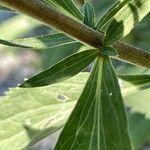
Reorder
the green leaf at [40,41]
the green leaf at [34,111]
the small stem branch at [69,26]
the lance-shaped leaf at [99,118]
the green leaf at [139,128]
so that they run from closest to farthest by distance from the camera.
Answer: the small stem branch at [69,26], the green leaf at [40,41], the lance-shaped leaf at [99,118], the green leaf at [34,111], the green leaf at [139,128]

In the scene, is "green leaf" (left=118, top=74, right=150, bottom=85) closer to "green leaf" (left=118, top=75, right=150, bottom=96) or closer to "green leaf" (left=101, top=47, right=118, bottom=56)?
"green leaf" (left=118, top=75, right=150, bottom=96)

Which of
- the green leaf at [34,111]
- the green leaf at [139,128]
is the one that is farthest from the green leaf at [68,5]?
the green leaf at [139,128]

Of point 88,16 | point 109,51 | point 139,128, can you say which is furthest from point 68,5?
point 139,128

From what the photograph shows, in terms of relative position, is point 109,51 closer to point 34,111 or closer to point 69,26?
point 69,26

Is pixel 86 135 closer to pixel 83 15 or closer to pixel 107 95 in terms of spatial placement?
pixel 107 95

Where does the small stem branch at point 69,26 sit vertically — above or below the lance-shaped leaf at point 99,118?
above

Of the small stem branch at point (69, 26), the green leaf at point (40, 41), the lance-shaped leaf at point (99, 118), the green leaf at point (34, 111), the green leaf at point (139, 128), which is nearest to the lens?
the small stem branch at point (69, 26)

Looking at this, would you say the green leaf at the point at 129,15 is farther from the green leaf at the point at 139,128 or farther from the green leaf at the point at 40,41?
the green leaf at the point at 139,128
